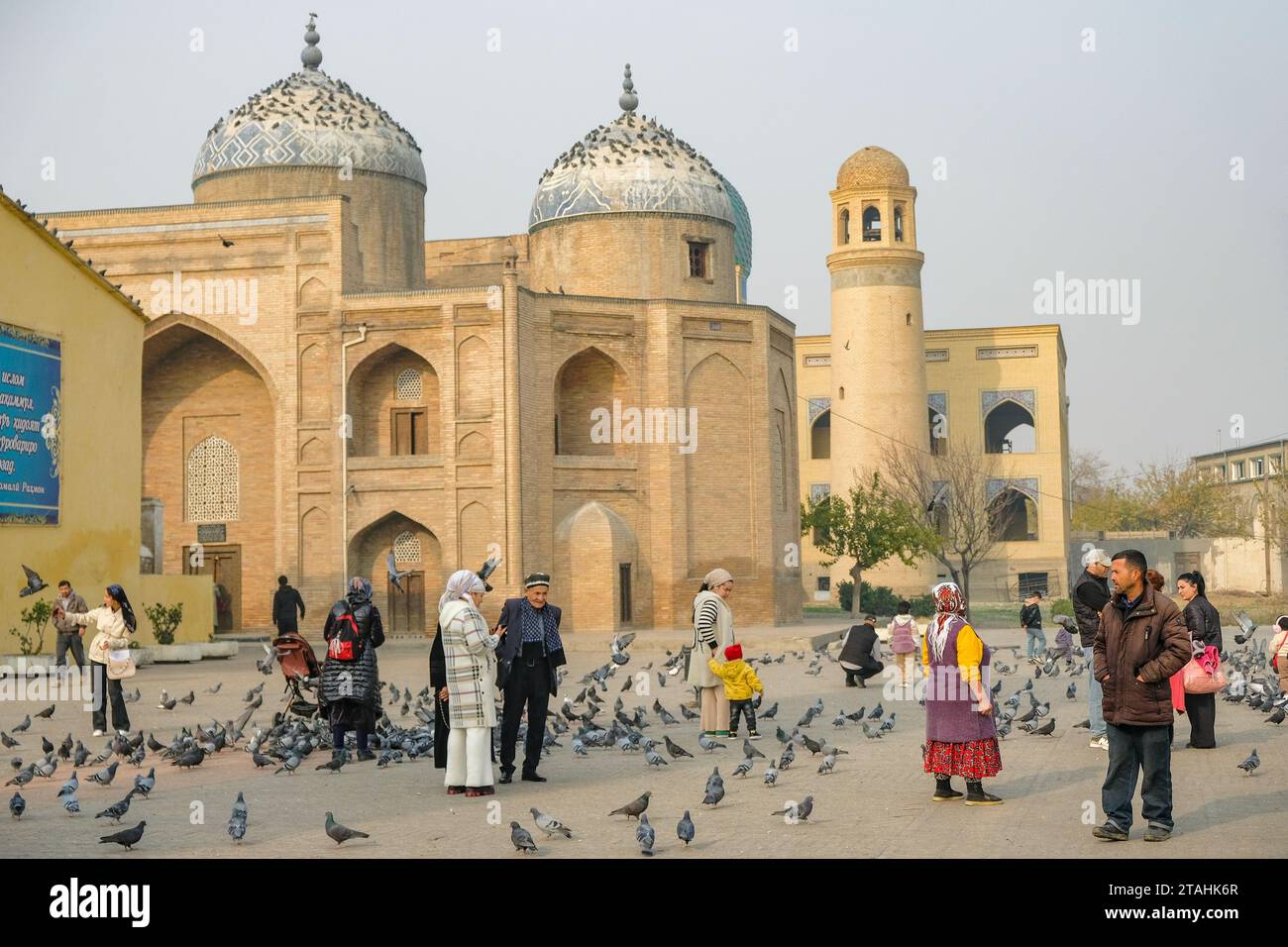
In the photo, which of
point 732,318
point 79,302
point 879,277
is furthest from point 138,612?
point 879,277

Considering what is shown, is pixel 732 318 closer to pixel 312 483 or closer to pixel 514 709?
pixel 312 483

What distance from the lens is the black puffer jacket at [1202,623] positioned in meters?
12.4

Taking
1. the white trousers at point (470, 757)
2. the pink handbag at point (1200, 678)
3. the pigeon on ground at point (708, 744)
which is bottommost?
the pigeon on ground at point (708, 744)

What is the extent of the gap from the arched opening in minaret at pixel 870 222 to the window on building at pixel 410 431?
18973mm

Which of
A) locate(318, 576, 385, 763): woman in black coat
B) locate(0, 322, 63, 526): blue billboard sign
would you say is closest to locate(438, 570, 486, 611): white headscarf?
locate(318, 576, 385, 763): woman in black coat

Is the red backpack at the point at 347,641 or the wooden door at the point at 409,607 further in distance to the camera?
the wooden door at the point at 409,607

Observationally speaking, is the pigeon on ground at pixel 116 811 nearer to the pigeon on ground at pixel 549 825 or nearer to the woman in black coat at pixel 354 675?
the pigeon on ground at pixel 549 825

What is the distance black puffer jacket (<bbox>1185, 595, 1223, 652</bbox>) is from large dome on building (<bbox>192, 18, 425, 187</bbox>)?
27.6m

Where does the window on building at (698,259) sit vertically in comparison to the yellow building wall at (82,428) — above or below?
above

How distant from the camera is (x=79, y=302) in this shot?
2400 centimetres

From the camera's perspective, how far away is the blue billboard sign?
21.8 meters

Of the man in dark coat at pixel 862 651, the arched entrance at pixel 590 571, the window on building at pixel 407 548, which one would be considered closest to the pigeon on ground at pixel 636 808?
the man in dark coat at pixel 862 651

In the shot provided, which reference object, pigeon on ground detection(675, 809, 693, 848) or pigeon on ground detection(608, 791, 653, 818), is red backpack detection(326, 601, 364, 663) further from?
Result: pigeon on ground detection(675, 809, 693, 848)

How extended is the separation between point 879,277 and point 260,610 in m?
22.0
